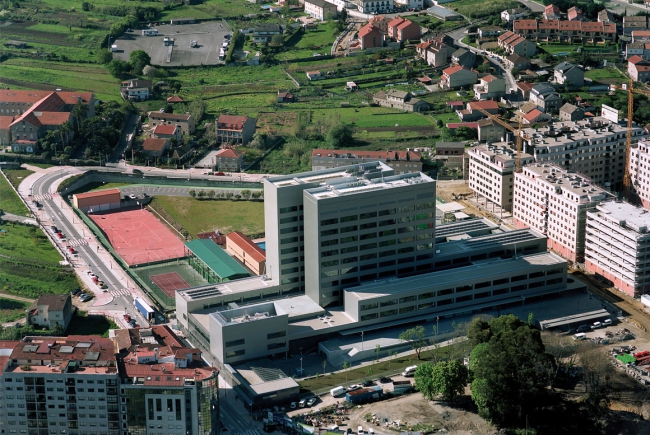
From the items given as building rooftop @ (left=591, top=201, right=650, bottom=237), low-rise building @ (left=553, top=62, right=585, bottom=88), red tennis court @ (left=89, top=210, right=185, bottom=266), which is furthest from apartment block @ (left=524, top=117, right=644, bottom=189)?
red tennis court @ (left=89, top=210, right=185, bottom=266)

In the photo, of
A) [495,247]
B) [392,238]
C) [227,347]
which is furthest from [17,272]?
[495,247]

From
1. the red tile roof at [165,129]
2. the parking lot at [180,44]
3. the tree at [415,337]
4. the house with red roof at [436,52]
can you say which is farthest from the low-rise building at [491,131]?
the tree at [415,337]

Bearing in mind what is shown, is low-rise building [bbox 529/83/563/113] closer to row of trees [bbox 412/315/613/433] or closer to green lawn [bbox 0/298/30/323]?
row of trees [bbox 412/315/613/433]

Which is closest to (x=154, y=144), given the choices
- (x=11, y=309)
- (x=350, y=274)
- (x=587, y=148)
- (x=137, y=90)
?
(x=137, y=90)

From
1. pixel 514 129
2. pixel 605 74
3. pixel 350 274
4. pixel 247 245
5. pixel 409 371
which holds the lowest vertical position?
pixel 409 371

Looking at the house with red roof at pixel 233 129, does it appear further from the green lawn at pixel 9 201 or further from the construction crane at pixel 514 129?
the construction crane at pixel 514 129

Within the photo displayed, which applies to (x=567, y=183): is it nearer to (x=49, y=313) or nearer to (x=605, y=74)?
(x=49, y=313)

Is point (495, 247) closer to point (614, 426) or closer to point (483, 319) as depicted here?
point (483, 319)

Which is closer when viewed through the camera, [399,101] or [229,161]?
[229,161]
